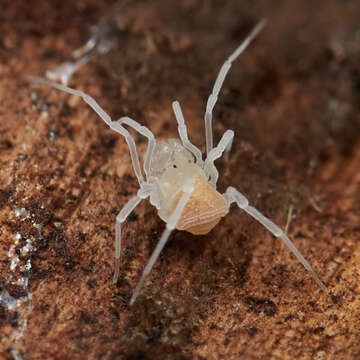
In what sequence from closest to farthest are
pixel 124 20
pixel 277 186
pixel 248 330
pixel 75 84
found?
pixel 248 330 < pixel 277 186 < pixel 75 84 < pixel 124 20

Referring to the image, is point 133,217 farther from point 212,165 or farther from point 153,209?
point 212,165

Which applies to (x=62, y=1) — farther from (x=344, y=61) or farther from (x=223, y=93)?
(x=344, y=61)

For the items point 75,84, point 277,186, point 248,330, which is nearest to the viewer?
point 248,330

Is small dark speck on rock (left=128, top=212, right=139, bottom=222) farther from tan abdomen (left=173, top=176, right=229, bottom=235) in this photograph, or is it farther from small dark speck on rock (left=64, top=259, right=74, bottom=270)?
small dark speck on rock (left=64, top=259, right=74, bottom=270)

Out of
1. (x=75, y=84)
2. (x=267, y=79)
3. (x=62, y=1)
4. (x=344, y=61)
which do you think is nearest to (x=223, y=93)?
(x=267, y=79)

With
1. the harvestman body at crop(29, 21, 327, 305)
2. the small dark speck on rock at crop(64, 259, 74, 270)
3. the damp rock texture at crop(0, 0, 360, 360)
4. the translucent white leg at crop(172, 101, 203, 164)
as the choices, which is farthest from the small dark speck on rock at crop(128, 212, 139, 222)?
the translucent white leg at crop(172, 101, 203, 164)

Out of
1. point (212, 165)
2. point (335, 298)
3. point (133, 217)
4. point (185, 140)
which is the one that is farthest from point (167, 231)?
point (335, 298)

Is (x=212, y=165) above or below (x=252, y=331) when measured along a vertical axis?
above
